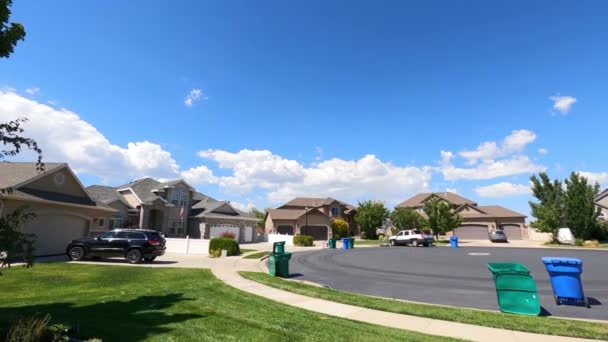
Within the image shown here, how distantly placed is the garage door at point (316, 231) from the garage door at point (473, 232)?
21484mm

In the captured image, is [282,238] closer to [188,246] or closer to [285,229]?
[285,229]

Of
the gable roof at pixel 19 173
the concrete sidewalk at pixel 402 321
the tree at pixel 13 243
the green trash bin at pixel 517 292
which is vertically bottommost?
the concrete sidewalk at pixel 402 321

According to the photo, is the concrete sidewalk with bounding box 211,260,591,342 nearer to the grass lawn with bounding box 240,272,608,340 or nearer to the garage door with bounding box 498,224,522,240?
the grass lawn with bounding box 240,272,608,340

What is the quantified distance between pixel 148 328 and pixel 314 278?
8.50 meters

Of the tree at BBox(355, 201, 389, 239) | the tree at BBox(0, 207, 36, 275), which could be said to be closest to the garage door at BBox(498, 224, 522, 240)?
the tree at BBox(355, 201, 389, 239)

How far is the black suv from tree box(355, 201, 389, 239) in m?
40.9

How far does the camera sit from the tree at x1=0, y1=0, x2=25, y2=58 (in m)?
5.21

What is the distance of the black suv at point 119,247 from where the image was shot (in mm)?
18906

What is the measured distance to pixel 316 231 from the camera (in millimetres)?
55906

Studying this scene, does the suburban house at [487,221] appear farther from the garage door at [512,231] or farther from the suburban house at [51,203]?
the suburban house at [51,203]

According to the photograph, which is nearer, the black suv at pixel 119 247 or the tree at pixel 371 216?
the black suv at pixel 119 247

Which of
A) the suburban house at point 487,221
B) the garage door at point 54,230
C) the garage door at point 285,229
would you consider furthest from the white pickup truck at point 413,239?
the garage door at point 54,230

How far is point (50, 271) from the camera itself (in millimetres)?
14547

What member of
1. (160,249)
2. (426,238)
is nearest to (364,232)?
(426,238)
